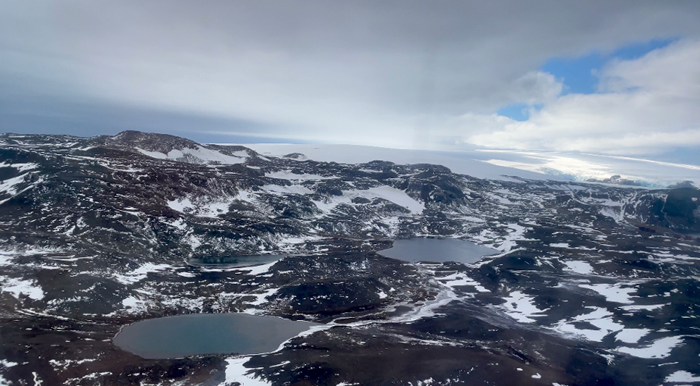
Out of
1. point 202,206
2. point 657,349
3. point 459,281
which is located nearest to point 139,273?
point 202,206

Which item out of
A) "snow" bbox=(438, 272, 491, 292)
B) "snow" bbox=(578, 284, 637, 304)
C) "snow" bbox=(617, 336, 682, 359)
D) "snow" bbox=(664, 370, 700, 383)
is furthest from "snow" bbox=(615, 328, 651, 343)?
"snow" bbox=(438, 272, 491, 292)

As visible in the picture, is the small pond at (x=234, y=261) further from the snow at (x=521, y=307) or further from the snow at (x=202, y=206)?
the snow at (x=521, y=307)

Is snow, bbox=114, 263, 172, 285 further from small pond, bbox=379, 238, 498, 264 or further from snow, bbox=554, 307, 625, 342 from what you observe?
snow, bbox=554, 307, 625, 342

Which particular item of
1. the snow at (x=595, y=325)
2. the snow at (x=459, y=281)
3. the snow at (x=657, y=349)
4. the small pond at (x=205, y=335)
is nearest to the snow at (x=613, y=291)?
the snow at (x=595, y=325)

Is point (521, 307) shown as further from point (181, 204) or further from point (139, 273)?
point (181, 204)

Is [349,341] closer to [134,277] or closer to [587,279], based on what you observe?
[134,277]
